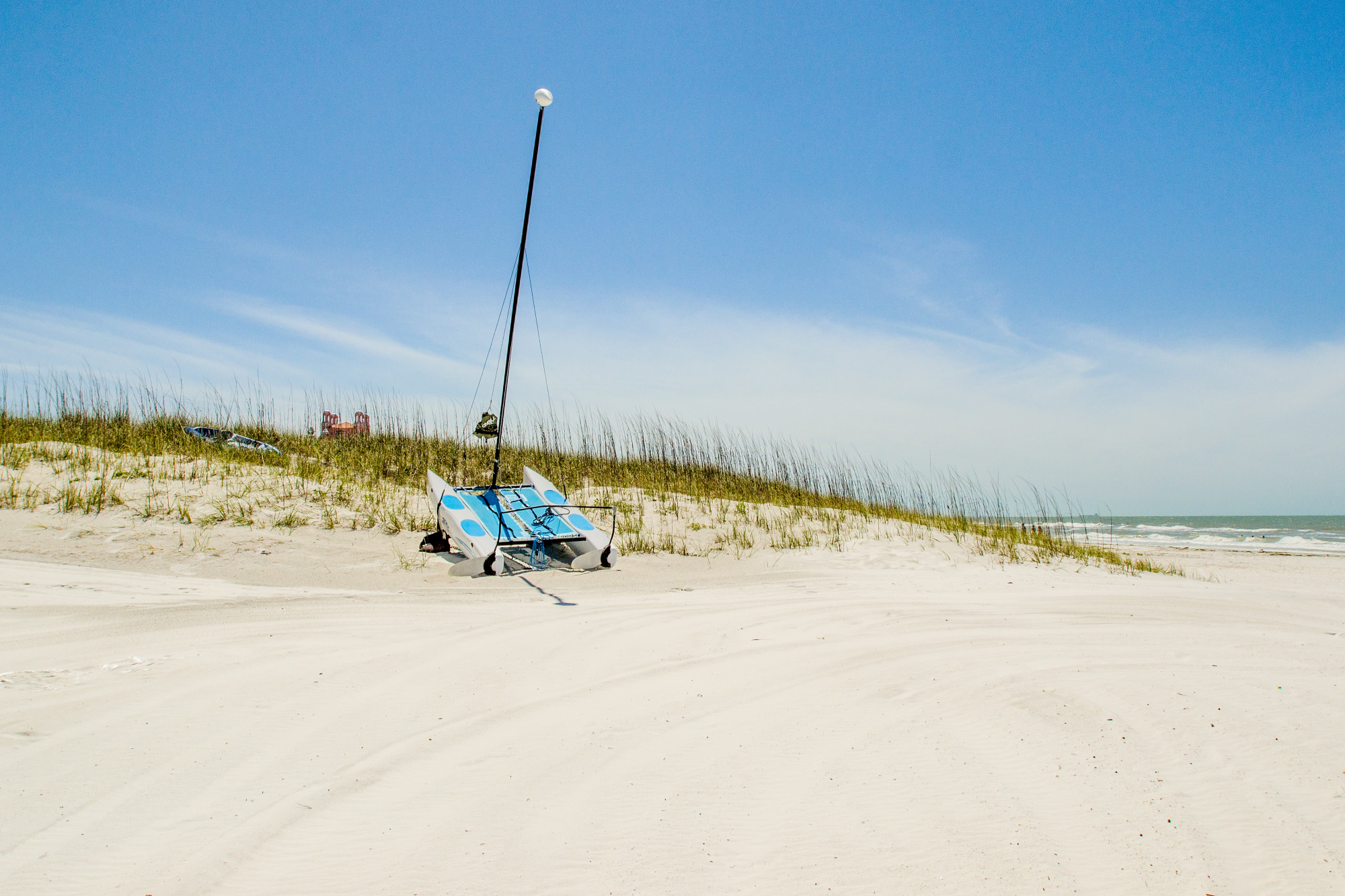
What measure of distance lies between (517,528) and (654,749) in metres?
4.40

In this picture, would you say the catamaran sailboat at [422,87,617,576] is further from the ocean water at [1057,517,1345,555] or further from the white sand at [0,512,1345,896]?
the ocean water at [1057,517,1345,555]

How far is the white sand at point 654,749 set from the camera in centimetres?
153

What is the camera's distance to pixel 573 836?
64.2 inches

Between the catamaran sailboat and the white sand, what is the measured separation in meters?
1.40

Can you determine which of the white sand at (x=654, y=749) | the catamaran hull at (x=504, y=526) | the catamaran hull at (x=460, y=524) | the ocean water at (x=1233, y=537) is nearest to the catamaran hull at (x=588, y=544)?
the catamaran hull at (x=504, y=526)

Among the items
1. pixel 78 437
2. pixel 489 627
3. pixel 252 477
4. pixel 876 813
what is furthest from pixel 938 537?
pixel 78 437

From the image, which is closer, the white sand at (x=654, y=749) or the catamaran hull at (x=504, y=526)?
the white sand at (x=654, y=749)

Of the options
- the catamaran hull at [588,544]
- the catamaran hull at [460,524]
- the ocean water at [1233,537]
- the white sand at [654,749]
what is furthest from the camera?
the ocean water at [1233,537]

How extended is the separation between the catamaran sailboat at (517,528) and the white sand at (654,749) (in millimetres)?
1401

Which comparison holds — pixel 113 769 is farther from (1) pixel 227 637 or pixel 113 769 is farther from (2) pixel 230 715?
(1) pixel 227 637

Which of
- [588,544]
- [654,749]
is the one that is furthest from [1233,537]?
[654,749]

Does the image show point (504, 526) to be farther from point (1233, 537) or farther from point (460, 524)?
point (1233, 537)

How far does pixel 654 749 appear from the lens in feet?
7.03

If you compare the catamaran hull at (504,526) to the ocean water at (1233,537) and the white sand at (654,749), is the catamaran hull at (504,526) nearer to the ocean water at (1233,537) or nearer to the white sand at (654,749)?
the white sand at (654,749)
